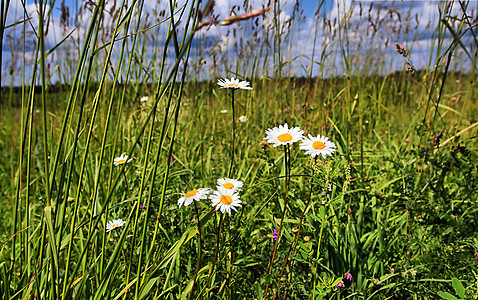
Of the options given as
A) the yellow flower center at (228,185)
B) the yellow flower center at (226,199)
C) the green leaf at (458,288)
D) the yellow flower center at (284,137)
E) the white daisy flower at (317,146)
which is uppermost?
the yellow flower center at (284,137)

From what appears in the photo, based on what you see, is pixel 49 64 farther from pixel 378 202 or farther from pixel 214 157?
pixel 378 202

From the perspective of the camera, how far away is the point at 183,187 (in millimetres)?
1217

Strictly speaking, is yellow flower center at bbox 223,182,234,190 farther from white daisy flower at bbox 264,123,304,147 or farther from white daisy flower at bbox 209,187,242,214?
white daisy flower at bbox 264,123,304,147

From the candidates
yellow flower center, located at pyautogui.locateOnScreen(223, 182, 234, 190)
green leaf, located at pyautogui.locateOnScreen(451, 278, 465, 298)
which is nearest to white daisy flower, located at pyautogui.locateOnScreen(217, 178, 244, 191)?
yellow flower center, located at pyautogui.locateOnScreen(223, 182, 234, 190)

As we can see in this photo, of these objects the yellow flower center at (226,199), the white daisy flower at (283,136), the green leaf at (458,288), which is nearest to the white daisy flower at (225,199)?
the yellow flower center at (226,199)

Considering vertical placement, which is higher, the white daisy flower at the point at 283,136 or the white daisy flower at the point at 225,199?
the white daisy flower at the point at 283,136

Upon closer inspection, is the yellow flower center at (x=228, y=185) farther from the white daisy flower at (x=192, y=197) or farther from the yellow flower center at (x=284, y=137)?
the yellow flower center at (x=284, y=137)

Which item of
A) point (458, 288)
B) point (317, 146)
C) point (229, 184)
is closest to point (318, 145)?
point (317, 146)

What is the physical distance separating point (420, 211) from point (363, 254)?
0.24 m

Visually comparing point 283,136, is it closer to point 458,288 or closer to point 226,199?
point 226,199

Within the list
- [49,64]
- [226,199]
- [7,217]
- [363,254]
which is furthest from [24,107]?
[49,64]

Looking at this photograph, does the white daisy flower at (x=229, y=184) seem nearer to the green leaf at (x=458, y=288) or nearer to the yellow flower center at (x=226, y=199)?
the yellow flower center at (x=226, y=199)

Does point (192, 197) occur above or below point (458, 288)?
above

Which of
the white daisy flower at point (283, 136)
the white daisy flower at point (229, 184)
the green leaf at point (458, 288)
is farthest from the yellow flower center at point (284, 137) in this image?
the green leaf at point (458, 288)
